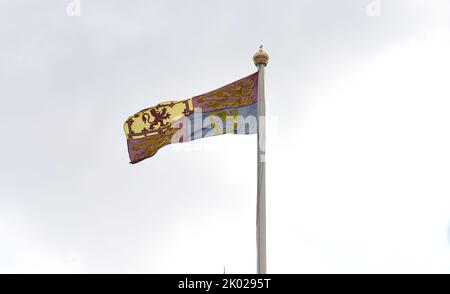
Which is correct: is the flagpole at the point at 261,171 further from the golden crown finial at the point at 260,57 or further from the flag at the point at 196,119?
the flag at the point at 196,119

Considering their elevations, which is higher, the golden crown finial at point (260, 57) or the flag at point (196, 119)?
the golden crown finial at point (260, 57)

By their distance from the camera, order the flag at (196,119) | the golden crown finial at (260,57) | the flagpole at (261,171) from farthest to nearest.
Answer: the flag at (196,119), the golden crown finial at (260,57), the flagpole at (261,171)

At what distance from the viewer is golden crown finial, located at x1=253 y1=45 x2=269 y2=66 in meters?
19.9

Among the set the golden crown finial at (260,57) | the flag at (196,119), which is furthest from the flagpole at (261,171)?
the flag at (196,119)

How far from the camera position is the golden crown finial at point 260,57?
19.9 m

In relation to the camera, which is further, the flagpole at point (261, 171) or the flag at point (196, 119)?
the flag at point (196, 119)

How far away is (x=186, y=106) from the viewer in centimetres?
2056

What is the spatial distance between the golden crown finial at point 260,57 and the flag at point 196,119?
1.42ft

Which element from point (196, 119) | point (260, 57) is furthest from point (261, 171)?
point (260, 57)

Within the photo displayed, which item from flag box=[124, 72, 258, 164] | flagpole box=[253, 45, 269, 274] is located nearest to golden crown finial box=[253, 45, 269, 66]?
flagpole box=[253, 45, 269, 274]

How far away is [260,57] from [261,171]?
13.0ft
